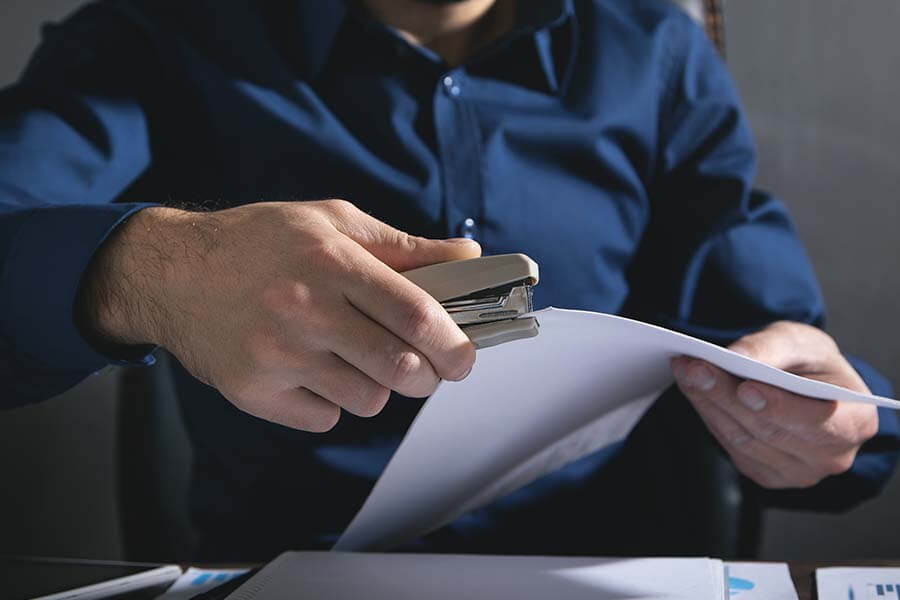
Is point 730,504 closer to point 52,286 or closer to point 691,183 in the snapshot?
point 691,183

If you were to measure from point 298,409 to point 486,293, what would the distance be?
107 mm

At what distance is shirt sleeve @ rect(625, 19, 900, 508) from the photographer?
780 mm

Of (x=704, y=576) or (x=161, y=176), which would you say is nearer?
(x=704, y=576)

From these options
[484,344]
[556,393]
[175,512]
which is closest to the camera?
[484,344]

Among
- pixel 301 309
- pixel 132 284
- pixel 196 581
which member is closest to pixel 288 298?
pixel 301 309

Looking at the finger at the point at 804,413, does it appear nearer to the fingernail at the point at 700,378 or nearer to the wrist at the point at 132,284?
the fingernail at the point at 700,378

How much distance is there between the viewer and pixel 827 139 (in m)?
1.18

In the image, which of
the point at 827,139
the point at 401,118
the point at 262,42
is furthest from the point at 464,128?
the point at 827,139

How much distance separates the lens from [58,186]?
2.25 ft

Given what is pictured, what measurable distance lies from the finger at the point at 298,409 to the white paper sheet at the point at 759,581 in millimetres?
230

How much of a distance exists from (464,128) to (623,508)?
1.20 ft

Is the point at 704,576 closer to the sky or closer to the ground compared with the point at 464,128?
closer to the ground

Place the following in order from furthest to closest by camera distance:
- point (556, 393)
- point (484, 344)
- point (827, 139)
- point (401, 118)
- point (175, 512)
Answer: point (827, 139), point (175, 512), point (401, 118), point (556, 393), point (484, 344)

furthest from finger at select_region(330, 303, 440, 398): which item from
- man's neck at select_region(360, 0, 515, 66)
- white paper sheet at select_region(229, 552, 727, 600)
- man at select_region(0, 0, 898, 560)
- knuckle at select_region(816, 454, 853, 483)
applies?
man's neck at select_region(360, 0, 515, 66)
